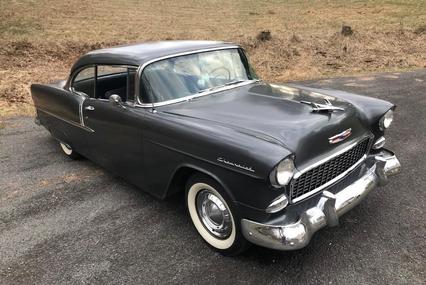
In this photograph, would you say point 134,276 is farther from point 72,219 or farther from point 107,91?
point 107,91

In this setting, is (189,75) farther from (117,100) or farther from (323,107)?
(323,107)

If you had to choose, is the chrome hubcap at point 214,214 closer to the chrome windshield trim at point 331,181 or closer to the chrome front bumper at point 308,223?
the chrome front bumper at point 308,223

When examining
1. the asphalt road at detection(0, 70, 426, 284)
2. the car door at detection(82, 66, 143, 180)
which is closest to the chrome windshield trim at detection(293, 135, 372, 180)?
the asphalt road at detection(0, 70, 426, 284)

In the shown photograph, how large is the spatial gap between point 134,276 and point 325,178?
1700 mm

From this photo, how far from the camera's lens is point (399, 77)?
9.46 m

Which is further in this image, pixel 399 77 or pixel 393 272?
pixel 399 77

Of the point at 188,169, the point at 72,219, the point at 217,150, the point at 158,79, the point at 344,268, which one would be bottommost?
the point at 72,219

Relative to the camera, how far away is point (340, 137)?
3346 mm

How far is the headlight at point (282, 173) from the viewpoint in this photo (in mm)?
2795

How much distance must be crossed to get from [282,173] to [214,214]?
0.82 metres

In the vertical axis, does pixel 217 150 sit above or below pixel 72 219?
above

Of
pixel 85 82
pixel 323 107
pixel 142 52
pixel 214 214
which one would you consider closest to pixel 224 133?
pixel 214 214

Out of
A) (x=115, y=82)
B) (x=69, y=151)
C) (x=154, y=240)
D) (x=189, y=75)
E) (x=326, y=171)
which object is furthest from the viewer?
(x=69, y=151)

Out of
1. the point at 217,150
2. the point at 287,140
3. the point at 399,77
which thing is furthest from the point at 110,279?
the point at 399,77
